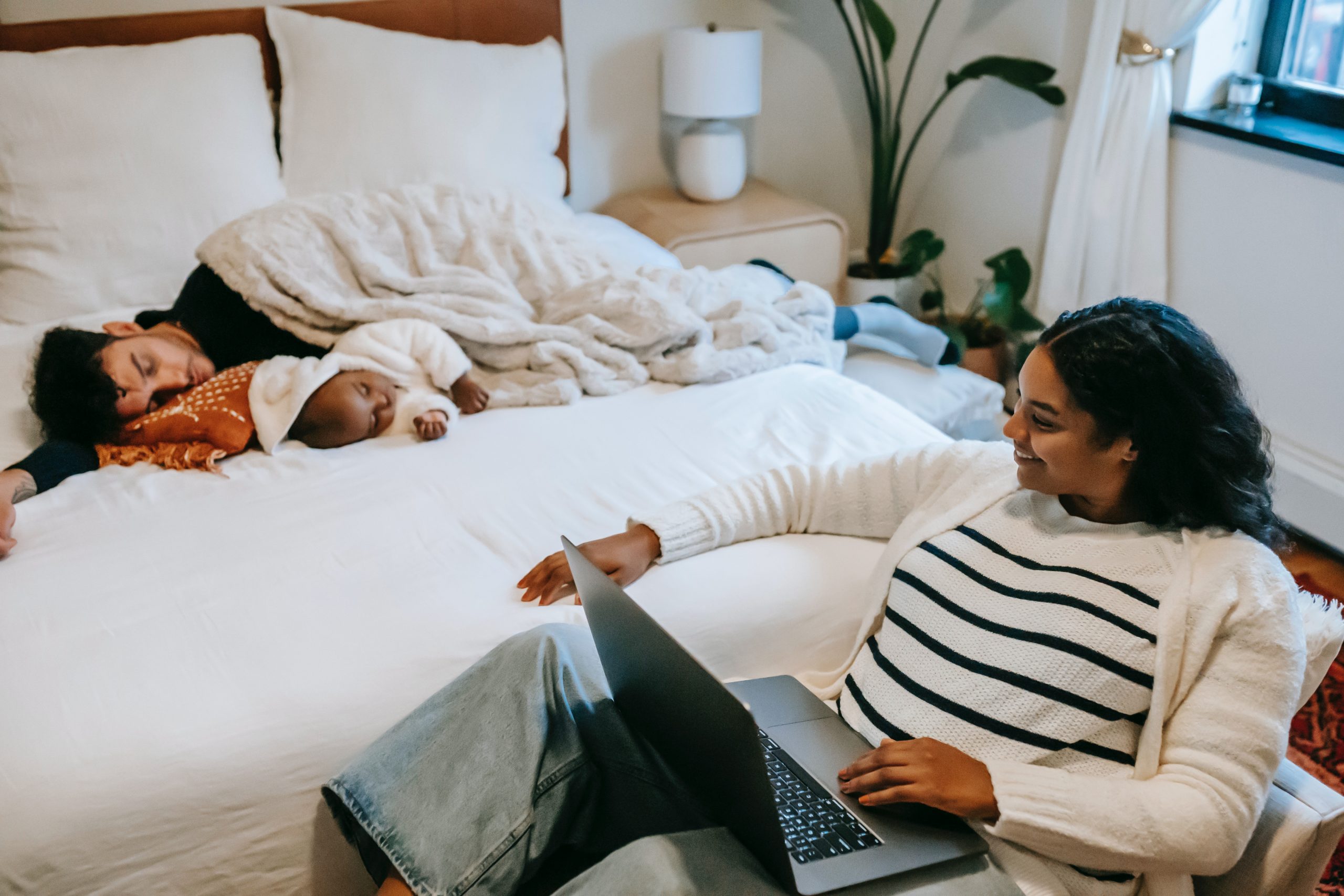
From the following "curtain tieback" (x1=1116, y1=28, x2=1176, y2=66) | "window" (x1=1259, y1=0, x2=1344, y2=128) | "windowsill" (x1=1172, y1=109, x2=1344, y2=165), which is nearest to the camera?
"windowsill" (x1=1172, y1=109, x2=1344, y2=165)

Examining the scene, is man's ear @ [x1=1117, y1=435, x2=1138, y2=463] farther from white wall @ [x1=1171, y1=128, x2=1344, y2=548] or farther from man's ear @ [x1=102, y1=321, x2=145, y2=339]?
man's ear @ [x1=102, y1=321, x2=145, y2=339]

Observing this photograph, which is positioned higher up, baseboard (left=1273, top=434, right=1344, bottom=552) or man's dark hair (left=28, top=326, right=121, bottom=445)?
man's dark hair (left=28, top=326, right=121, bottom=445)

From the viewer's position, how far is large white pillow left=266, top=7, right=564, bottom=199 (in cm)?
232

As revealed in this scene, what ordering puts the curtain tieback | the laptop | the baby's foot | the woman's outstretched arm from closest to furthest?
the laptop
the woman's outstretched arm
the baby's foot
the curtain tieback

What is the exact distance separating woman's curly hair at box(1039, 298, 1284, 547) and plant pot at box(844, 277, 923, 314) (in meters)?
1.84

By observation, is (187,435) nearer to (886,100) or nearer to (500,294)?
(500,294)

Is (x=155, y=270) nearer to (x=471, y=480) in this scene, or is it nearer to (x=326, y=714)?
(x=471, y=480)

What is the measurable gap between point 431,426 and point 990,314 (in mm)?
1561

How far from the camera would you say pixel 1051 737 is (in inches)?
38.8

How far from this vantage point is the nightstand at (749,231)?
2.69 metres

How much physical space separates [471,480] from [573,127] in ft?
5.41

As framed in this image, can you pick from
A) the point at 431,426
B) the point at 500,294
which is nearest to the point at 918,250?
the point at 500,294

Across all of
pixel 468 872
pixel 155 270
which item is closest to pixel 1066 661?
pixel 468 872

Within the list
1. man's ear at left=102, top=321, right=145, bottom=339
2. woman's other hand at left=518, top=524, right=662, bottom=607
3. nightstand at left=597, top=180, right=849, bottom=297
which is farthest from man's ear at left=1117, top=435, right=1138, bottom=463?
nightstand at left=597, top=180, right=849, bottom=297
